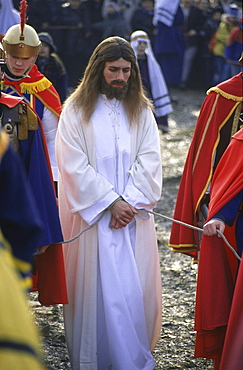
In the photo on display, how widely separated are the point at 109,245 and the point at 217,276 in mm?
662

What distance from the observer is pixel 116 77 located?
14.1 feet

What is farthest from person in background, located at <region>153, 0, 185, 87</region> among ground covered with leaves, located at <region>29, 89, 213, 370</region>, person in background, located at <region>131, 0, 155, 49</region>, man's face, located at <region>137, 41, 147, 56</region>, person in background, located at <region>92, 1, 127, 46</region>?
ground covered with leaves, located at <region>29, 89, 213, 370</region>

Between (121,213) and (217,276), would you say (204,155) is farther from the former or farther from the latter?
(217,276)

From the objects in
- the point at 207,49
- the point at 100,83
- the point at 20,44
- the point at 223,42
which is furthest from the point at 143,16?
the point at 100,83

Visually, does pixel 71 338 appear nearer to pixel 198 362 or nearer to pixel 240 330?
pixel 198 362

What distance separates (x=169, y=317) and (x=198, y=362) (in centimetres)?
72

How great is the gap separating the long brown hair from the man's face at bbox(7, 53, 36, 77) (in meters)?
0.54

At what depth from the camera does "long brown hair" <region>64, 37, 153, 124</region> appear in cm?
430

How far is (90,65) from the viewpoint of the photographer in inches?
174

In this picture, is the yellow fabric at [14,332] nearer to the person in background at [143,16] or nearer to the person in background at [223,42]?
the person in background at [223,42]

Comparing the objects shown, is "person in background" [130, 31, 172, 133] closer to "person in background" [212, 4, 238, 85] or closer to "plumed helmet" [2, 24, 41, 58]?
"person in background" [212, 4, 238, 85]

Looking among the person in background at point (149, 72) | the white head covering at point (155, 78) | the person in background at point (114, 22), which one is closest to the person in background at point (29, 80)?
the person in background at point (149, 72)

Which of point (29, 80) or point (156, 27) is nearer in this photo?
point (29, 80)

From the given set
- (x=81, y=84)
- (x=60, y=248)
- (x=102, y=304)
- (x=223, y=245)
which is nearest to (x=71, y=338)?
(x=102, y=304)
